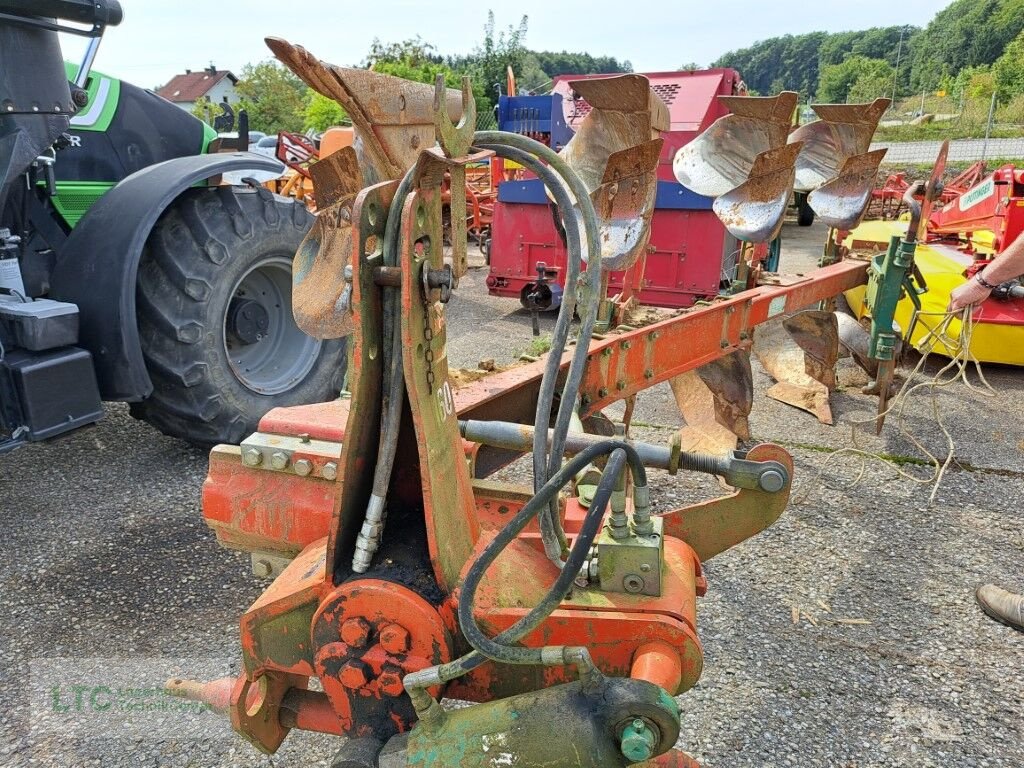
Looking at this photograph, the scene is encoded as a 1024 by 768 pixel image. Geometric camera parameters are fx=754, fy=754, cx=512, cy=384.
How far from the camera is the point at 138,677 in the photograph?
7.27ft

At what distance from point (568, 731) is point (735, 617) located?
1.57 metres

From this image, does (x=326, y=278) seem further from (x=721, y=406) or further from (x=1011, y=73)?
(x=1011, y=73)

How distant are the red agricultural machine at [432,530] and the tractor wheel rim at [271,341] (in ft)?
6.36

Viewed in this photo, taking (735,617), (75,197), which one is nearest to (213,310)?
(75,197)

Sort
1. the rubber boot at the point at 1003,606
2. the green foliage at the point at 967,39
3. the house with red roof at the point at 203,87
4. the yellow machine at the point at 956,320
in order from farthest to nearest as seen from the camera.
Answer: the house with red roof at the point at 203,87, the green foliage at the point at 967,39, the yellow machine at the point at 956,320, the rubber boot at the point at 1003,606

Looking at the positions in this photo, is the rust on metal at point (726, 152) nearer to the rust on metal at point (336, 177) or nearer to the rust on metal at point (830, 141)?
the rust on metal at point (830, 141)

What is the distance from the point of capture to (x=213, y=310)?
326 cm

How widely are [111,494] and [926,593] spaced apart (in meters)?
3.29

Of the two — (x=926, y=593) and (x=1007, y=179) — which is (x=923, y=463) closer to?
(x=926, y=593)

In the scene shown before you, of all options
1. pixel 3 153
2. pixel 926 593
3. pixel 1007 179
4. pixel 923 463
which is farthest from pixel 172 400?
pixel 1007 179

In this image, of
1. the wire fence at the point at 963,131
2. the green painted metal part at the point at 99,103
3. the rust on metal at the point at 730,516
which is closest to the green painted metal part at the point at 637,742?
the rust on metal at the point at 730,516

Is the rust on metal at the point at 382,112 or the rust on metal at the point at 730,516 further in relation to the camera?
the rust on metal at the point at 730,516

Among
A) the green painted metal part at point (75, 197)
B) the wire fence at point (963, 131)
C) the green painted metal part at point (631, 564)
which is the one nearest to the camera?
the green painted metal part at point (631, 564)

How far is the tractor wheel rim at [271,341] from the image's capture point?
3.64 m
